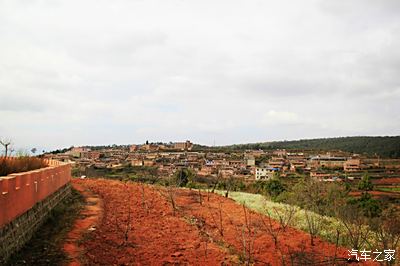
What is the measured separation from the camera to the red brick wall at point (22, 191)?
18.4 ft

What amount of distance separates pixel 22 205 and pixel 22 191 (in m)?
0.27

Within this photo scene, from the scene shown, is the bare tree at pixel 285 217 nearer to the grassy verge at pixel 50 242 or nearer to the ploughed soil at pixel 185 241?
the ploughed soil at pixel 185 241

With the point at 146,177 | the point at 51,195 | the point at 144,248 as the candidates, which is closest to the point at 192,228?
the point at 144,248

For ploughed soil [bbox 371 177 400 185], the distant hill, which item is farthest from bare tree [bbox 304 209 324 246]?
the distant hill

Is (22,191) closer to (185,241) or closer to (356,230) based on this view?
(185,241)

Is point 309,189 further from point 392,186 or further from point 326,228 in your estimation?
point 392,186

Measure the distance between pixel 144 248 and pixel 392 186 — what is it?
3972cm

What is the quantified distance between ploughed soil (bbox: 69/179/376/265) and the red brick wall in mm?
1296

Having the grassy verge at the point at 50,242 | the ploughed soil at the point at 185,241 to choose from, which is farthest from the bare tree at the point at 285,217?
the grassy verge at the point at 50,242

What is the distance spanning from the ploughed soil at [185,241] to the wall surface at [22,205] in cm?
105

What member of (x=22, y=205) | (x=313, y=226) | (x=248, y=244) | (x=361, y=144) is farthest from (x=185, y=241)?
(x=361, y=144)

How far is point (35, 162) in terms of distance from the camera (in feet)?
36.2

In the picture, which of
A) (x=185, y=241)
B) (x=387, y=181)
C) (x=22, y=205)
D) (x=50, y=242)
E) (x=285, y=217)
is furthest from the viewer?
(x=387, y=181)

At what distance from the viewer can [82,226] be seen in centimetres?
859
